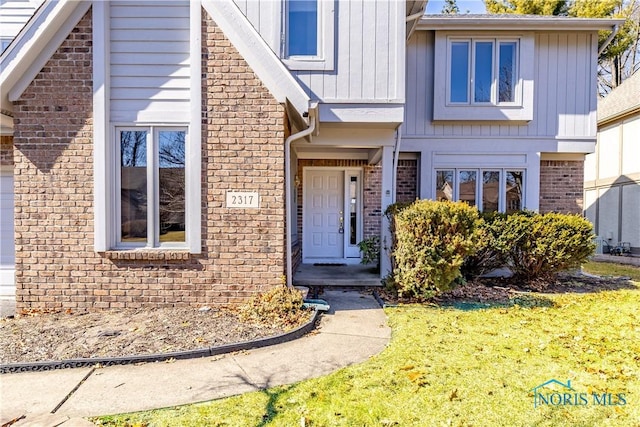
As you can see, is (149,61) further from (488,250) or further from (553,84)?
(553,84)

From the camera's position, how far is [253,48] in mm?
5266

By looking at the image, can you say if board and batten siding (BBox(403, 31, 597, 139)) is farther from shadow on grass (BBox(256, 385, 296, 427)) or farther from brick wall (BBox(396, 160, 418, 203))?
shadow on grass (BBox(256, 385, 296, 427))

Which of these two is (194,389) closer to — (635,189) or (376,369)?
(376,369)

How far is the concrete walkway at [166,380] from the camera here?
9.86 ft

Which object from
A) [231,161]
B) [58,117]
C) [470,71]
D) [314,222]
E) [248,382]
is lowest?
[248,382]

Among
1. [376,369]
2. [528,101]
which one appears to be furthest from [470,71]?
[376,369]

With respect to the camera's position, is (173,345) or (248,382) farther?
(173,345)

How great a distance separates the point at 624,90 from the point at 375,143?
1341 centimetres

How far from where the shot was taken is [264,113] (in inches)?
215

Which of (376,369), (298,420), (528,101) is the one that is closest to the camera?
(298,420)

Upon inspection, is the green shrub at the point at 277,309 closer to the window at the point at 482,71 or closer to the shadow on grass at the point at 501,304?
the shadow on grass at the point at 501,304

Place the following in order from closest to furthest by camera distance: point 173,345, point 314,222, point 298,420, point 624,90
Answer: point 298,420 < point 173,345 < point 314,222 < point 624,90

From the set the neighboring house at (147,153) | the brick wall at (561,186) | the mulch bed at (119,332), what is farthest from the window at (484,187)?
the mulch bed at (119,332)

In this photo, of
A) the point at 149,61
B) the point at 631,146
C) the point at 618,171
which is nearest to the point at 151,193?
the point at 149,61
